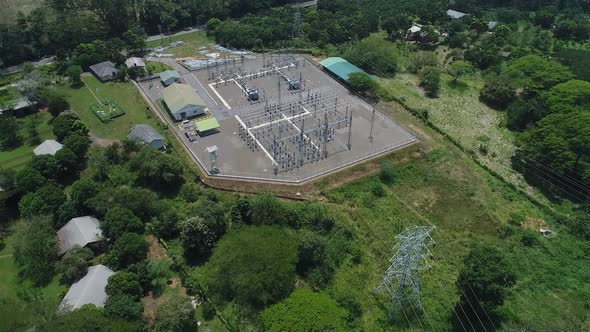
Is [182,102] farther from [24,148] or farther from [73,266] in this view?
[73,266]

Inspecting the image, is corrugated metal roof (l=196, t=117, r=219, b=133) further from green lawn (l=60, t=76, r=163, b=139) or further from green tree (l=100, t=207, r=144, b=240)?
green tree (l=100, t=207, r=144, b=240)

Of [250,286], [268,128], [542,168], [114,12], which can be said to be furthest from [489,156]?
[114,12]

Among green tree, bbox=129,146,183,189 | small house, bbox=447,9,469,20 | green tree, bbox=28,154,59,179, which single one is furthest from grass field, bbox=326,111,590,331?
small house, bbox=447,9,469,20

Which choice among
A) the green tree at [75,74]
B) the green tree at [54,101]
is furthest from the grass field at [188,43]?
the green tree at [54,101]

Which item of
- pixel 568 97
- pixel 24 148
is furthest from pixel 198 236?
pixel 568 97

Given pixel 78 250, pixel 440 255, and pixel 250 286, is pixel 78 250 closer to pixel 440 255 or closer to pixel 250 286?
pixel 250 286

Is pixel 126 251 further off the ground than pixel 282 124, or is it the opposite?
pixel 282 124

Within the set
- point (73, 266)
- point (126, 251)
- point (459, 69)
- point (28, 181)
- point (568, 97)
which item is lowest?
point (73, 266)
